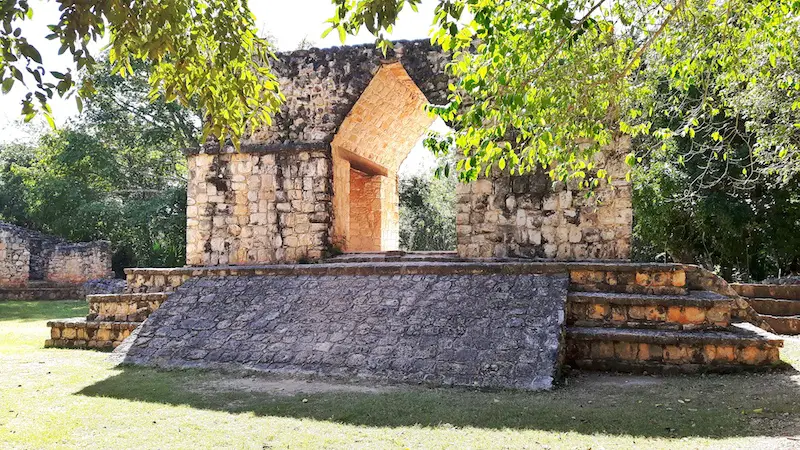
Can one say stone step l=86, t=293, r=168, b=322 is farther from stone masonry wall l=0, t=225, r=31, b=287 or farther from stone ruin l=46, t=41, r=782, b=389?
stone masonry wall l=0, t=225, r=31, b=287

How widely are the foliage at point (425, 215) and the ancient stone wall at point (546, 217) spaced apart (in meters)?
16.2

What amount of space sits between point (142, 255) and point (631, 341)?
73.5 feet

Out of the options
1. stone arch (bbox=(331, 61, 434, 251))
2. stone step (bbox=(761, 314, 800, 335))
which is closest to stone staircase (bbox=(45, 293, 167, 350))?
stone arch (bbox=(331, 61, 434, 251))

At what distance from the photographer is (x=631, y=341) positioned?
260 inches

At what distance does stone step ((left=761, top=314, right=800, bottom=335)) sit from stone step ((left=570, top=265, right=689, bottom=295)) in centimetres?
268

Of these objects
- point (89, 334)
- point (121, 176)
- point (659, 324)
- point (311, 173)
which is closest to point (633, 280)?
point (659, 324)

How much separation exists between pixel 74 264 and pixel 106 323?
48.5 ft

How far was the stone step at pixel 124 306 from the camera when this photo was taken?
30.0 ft

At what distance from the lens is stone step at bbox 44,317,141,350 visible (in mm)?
8773

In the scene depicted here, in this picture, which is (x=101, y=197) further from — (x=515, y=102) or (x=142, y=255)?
(x=515, y=102)

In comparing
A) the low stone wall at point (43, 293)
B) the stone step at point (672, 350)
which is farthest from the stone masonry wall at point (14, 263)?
the stone step at point (672, 350)

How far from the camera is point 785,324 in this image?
29.7ft

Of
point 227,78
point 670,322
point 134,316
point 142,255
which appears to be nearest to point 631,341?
point 670,322

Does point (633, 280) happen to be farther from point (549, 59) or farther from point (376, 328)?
point (549, 59)
